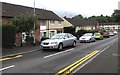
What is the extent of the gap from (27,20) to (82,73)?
17.0m

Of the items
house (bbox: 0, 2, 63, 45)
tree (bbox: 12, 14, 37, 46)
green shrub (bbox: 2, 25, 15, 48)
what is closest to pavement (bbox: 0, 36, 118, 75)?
green shrub (bbox: 2, 25, 15, 48)

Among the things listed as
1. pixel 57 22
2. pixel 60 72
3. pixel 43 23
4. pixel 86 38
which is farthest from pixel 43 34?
pixel 60 72

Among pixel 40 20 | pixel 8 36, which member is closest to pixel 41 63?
pixel 8 36

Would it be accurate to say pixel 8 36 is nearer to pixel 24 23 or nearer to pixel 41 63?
pixel 24 23

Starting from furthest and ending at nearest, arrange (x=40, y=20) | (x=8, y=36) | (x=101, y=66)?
(x=40, y=20)
(x=8, y=36)
(x=101, y=66)

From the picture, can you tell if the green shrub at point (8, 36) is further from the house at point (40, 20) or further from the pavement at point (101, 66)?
the pavement at point (101, 66)

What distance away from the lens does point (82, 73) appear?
9.63 meters

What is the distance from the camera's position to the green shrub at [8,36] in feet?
67.6

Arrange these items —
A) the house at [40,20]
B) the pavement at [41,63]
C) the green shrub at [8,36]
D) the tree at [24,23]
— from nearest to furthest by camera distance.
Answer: the pavement at [41,63] < the green shrub at [8,36] < the tree at [24,23] < the house at [40,20]

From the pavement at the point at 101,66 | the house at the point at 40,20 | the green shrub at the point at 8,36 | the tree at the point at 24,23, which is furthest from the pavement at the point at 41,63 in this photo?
the house at the point at 40,20

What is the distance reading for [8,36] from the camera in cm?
2103

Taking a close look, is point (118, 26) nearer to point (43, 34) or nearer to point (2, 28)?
point (43, 34)

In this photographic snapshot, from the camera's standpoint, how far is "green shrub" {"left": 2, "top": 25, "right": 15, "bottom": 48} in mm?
20609

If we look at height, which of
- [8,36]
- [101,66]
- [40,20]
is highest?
[40,20]
